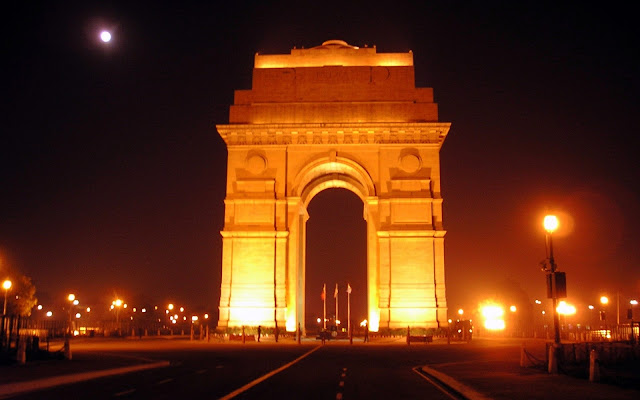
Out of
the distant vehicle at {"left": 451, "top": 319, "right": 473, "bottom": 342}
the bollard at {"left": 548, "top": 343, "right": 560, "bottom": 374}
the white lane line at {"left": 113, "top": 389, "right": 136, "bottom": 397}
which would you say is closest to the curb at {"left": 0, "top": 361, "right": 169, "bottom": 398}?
the white lane line at {"left": 113, "top": 389, "right": 136, "bottom": 397}

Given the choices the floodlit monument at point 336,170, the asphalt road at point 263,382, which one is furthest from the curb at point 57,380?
the floodlit monument at point 336,170

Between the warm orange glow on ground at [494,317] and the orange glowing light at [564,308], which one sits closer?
the orange glowing light at [564,308]

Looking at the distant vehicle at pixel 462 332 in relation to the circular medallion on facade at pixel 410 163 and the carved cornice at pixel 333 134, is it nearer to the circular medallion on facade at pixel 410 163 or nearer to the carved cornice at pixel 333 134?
the circular medallion on facade at pixel 410 163

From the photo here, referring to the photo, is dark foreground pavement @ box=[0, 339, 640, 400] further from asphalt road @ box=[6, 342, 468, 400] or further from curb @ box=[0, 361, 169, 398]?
asphalt road @ box=[6, 342, 468, 400]

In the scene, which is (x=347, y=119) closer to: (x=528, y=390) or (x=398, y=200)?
(x=398, y=200)

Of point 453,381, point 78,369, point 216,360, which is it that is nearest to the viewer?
point 453,381

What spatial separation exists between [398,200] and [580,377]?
34.4 meters

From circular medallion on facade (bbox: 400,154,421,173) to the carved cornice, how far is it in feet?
Result: 4.32

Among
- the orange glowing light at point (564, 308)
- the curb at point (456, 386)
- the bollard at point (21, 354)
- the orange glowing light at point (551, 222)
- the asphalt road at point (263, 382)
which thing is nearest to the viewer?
the curb at point (456, 386)

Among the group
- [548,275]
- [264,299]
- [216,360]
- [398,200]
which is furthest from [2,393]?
[398,200]

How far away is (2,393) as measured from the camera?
15633 millimetres

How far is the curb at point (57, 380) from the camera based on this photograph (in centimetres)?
1615

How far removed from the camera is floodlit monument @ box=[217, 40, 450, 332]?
51.8m

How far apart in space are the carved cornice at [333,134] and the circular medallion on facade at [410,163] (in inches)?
51.9
